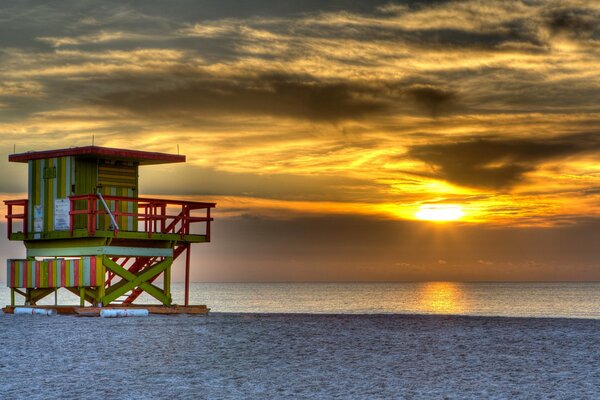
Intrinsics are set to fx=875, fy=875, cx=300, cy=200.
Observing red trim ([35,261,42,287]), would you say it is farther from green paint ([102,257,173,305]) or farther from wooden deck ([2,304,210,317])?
green paint ([102,257,173,305])

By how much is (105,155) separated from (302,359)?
49.6 ft

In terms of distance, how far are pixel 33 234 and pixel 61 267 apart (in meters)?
2.05

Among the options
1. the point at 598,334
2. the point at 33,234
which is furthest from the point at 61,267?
the point at 598,334

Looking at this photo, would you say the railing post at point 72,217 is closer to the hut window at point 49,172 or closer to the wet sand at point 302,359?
the hut window at point 49,172

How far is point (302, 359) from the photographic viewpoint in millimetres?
16297

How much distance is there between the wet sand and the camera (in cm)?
1347

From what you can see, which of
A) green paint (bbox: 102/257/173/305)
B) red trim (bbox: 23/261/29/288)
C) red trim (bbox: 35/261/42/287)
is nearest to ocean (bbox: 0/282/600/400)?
green paint (bbox: 102/257/173/305)

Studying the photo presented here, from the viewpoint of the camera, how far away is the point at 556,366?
1541 centimetres

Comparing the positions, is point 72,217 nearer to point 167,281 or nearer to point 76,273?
point 76,273

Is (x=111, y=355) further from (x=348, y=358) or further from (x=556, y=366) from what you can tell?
(x=556, y=366)

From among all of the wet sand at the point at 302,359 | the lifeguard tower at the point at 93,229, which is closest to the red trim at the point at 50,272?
the lifeguard tower at the point at 93,229

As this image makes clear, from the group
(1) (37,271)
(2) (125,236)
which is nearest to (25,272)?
(1) (37,271)

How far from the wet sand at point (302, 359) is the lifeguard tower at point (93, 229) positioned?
4.94m

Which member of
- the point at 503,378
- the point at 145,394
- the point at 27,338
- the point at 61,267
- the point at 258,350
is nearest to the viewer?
the point at 145,394
